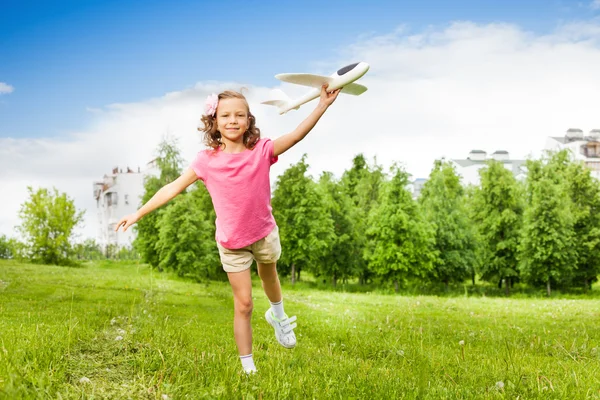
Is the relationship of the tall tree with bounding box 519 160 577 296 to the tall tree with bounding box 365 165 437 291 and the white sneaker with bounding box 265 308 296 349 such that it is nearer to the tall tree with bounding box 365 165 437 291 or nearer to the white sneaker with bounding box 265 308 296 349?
the tall tree with bounding box 365 165 437 291

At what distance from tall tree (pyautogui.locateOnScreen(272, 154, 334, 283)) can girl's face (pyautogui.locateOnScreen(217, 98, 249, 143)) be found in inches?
1067

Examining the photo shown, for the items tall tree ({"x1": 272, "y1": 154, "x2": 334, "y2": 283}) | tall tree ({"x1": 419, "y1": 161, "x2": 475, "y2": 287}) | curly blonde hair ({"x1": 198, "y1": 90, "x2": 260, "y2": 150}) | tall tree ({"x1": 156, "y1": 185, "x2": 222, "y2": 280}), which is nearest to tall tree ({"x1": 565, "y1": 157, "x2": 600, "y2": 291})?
tall tree ({"x1": 419, "y1": 161, "x2": 475, "y2": 287})

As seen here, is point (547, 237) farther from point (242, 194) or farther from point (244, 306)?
point (242, 194)

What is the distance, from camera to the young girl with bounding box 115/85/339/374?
538 centimetres

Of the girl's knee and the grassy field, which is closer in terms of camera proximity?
the grassy field

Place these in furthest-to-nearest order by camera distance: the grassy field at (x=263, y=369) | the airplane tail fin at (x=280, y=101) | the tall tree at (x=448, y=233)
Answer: the tall tree at (x=448, y=233), the airplane tail fin at (x=280, y=101), the grassy field at (x=263, y=369)

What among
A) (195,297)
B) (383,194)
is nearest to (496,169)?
(383,194)

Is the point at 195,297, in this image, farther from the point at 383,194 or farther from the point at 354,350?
the point at 383,194

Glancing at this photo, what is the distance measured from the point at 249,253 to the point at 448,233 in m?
31.8

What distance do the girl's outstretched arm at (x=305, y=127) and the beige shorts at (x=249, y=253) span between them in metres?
0.80

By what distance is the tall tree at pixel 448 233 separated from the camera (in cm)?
3575

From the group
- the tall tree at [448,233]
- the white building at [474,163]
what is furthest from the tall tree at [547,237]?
the white building at [474,163]

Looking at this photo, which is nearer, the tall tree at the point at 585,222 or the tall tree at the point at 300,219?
the tall tree at the point at 300,219

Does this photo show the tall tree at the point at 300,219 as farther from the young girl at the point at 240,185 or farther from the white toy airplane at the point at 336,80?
the young girl at the point at 240,185
